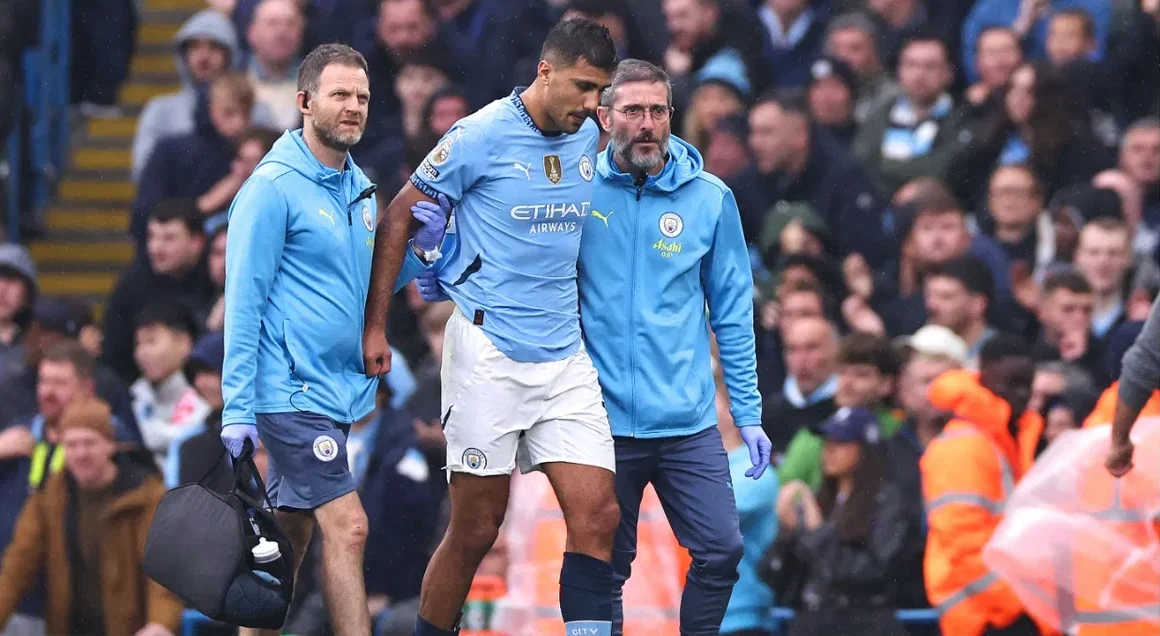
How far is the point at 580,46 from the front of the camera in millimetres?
6836

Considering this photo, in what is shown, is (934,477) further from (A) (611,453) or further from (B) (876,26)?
(B) (876,26)

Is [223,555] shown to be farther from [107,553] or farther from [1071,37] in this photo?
[1071,37]

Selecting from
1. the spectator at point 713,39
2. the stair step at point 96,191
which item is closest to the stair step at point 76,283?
the stair step at point 96,191

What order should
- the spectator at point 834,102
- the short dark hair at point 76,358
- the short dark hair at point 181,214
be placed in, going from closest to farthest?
the short dark hair at point 76,358 < the short dark hair at point 181,214 < the spectator at point 834,102

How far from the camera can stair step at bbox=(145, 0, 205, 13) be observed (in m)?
16.2

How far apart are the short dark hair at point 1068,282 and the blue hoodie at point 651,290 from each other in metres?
3.21

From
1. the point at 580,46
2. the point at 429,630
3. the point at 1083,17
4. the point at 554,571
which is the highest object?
the point at 1083,17

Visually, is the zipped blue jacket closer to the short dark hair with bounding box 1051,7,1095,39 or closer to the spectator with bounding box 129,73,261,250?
the short dark hair with bounding box 1051,7,1095,39

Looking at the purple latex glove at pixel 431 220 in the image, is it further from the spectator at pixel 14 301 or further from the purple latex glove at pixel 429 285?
the spectator at pixel 14 301

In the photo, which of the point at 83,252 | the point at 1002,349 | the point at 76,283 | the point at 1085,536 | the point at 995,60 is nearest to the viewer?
the point at 1085,536

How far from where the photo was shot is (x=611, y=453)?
23.2 feet

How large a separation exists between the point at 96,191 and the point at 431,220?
28.5 feet

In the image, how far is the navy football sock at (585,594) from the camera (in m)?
6.96

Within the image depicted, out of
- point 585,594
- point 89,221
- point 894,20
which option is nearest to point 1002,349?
point 585,594
